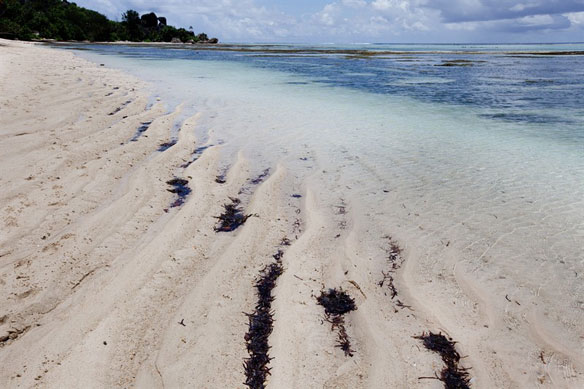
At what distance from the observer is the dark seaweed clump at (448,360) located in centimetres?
213

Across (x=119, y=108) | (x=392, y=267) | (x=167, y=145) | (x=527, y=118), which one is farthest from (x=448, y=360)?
(x=527, y=118)

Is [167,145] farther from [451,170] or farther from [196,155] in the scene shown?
[451,170]

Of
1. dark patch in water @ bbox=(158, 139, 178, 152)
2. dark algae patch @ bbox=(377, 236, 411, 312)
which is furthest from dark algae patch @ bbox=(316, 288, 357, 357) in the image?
dark patch in water @ bbox=(158, 139, 178, 152)

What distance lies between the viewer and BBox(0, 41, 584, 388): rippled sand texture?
2.17m

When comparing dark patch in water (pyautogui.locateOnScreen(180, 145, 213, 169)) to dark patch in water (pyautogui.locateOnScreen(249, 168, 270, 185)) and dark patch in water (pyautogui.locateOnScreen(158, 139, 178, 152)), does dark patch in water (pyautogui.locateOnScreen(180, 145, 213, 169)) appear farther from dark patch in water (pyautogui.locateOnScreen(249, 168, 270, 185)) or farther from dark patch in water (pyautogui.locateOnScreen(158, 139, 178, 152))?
dark patch in water (pyautogui.locateOnScreen(249, 168, 270, 185))

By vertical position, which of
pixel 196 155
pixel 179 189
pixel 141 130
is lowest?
pixel 179 189

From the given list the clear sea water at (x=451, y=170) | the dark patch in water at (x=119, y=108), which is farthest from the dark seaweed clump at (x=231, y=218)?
the dark patch in water at (x=119, y=108)

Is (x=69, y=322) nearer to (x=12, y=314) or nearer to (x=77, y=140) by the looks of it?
(x=12, y=314)

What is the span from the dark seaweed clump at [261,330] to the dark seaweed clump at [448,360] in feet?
3.32

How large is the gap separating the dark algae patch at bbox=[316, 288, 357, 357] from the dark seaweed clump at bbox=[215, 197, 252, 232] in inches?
53.2

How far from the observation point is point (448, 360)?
2.27 meters

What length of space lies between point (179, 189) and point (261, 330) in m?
2.66

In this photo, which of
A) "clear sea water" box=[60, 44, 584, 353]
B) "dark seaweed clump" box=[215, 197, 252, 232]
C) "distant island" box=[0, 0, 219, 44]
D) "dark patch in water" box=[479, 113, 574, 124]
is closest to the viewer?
"clear sea water" box=[60, 44, 584, 353]

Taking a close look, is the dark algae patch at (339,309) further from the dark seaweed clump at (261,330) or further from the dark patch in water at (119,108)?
the dark patch in water at (119,108)
